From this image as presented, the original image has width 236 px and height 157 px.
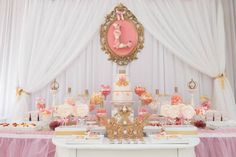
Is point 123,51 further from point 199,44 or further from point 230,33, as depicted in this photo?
point 230,33

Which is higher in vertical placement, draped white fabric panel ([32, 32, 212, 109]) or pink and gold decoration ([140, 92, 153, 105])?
draped white fabric panel ([32, 32, 212, 109])

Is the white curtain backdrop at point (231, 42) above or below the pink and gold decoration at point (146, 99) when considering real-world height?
above

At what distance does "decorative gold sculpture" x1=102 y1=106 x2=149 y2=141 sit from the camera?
2.04 m

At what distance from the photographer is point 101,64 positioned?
3.94 meters

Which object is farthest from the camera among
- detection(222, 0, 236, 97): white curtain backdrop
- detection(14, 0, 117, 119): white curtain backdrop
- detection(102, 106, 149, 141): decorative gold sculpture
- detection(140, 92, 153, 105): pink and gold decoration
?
detection(222, 0, 236, 97): white curtain backdrop

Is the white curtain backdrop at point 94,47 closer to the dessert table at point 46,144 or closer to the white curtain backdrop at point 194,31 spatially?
the white curtain backdrop at point 194,31

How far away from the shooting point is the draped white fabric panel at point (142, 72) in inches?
154

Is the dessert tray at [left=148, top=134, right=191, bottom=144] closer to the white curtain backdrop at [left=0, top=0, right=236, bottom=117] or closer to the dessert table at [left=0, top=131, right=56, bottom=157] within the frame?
the dessert table at [left=0, top=131, right=56, bottom=157]

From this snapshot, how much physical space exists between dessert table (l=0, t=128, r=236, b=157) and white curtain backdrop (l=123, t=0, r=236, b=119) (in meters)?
1.30

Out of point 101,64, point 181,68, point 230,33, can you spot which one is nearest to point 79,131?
point 101,64

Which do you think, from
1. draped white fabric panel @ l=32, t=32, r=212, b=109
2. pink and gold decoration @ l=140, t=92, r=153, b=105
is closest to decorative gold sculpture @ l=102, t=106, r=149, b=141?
pink and gold decoration @ l=140, t=92, r=153, b=105

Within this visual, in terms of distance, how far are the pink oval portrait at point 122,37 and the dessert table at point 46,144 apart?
1.77 meters

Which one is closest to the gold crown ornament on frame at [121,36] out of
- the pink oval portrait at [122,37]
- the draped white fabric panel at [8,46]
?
the pink oval portrait at [122,37]

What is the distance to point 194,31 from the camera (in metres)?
3.83
